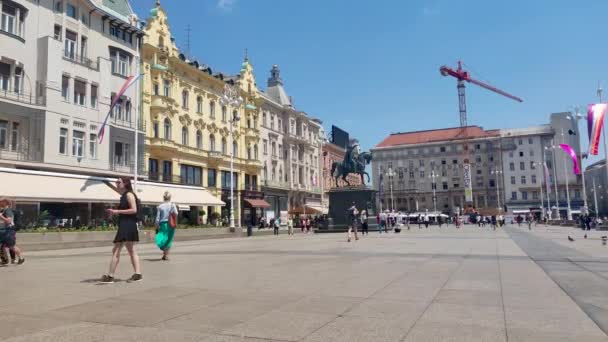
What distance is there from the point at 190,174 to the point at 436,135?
309 ft

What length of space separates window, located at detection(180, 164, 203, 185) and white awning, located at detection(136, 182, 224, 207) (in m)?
3.65

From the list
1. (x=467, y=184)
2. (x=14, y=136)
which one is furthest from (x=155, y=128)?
(x=467, y=184)

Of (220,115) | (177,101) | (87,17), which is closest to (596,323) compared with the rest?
(87,17)

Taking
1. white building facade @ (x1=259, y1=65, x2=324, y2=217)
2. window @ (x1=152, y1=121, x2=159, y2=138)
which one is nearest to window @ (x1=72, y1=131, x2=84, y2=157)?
window @ (x1=152, y1=121, x2=159, y2=138)

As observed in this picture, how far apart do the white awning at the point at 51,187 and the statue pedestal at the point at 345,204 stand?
16533mm

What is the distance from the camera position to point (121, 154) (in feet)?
120

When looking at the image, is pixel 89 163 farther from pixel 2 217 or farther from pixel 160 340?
pixel 160 340

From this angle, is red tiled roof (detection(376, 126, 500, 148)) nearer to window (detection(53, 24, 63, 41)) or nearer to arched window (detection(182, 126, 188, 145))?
arched window (detection(182, 126, 188, 145))

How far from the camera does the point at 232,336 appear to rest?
14.3 ft

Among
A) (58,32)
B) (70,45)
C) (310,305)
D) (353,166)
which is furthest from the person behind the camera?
(353,166)

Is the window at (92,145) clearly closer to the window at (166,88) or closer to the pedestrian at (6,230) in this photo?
the window at (166,88)

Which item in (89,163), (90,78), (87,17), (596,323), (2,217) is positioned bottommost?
(596,323)

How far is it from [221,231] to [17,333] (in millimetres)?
28280

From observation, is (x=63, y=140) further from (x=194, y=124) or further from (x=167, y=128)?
(x=194, y=124)
